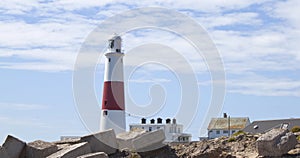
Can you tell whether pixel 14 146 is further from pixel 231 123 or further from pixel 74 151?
pixel 231 123

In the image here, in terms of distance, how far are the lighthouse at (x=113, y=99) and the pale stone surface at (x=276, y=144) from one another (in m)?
17.5

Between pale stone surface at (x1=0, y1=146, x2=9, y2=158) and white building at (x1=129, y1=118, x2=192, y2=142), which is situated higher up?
white building at (x1=129, y1=118, x2=192, y2=142)

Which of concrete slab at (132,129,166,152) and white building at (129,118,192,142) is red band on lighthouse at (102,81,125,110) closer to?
white building at (129,118,192,142)

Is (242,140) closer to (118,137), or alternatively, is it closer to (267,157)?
(267,157)

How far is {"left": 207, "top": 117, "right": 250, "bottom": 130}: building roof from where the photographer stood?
5969cm

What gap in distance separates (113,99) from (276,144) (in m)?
18.5

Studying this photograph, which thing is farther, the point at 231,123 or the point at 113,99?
the point at 231,123

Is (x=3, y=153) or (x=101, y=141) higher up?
(x=101, y=141)

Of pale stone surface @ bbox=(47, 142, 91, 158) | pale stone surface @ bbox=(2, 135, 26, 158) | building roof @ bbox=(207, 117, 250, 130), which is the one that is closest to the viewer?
pale stone surface @ bbox=(47, 142, 91, 158)

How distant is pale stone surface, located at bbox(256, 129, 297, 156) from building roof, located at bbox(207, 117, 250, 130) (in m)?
43.5

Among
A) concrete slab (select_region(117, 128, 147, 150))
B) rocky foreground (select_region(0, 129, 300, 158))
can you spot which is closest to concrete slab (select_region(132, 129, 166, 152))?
rocky foreground (select_region(0, 129, 300, 158))

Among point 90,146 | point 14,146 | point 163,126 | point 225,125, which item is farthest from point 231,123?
point 14,146

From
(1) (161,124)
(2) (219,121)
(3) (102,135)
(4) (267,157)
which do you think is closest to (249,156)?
(4) (267,157)

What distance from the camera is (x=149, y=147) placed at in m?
17.7
